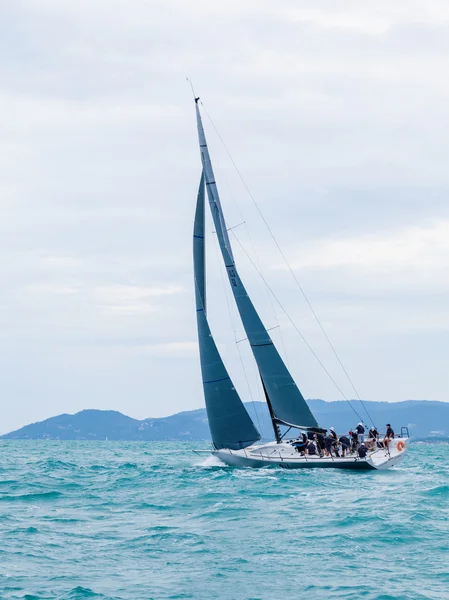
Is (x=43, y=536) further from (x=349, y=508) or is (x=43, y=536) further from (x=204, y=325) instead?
(x=204, y=325)

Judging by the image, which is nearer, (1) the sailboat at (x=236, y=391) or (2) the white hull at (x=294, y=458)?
(2) the white hull at (x=294, y=458)

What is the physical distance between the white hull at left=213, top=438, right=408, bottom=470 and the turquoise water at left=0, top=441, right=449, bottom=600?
84 centimetres

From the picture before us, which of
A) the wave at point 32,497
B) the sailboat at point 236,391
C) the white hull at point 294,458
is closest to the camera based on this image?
the wave at point 32,497

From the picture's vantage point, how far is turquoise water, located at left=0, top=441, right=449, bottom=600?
1445 cm

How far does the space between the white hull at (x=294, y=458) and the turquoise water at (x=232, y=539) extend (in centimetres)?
84

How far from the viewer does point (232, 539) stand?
18.8 meters

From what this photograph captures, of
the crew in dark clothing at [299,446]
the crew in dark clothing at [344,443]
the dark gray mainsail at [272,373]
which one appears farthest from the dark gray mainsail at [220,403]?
the crew in dark clothing at [344,443]

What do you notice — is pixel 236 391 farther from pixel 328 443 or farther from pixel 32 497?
pixel 32 497

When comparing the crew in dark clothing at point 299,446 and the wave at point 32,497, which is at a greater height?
the crew in dark clothing at point 299,446

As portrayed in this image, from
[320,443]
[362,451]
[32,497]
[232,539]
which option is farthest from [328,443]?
[232,539]

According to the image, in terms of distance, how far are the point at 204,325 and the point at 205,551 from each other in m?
19.5

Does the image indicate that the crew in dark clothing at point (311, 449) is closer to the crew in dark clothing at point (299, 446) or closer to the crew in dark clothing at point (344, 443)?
the crew in dark clothing at point (299, 446)

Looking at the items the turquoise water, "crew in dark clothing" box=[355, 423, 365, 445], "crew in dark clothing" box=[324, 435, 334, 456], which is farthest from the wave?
"crew in dark clothing" box=[355, 423, 365, 445]

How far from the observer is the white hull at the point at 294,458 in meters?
31.7
